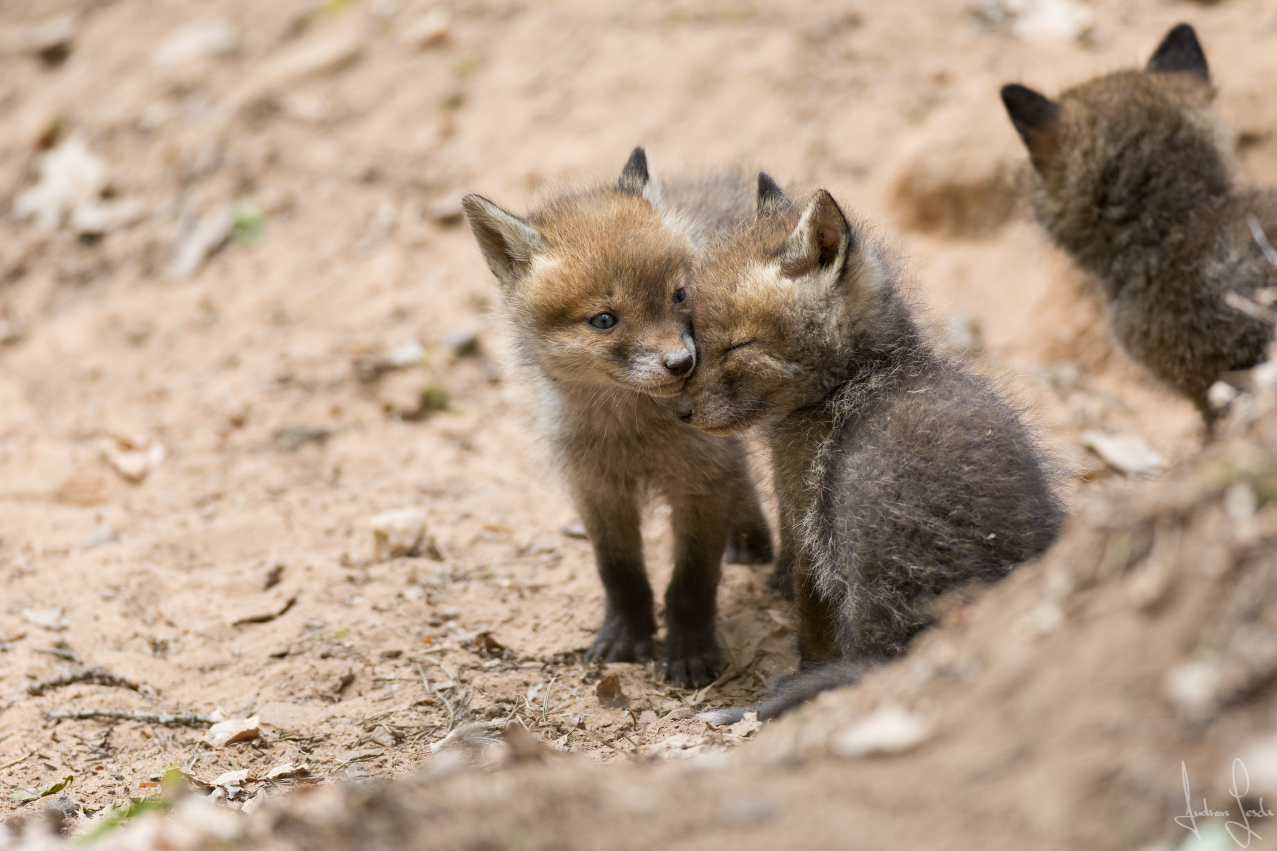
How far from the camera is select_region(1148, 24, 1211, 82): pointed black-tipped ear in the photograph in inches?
208

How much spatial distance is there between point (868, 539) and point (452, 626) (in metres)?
2.19

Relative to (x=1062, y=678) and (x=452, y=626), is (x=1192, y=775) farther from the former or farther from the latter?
(x=452, y=626)

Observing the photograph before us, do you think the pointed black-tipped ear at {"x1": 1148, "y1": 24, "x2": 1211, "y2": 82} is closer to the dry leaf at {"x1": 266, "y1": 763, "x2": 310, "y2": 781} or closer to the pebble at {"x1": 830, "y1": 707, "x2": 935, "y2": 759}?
the pebble at {"x1": 830, "y1": 707, "x2": 935, "y2": 759}

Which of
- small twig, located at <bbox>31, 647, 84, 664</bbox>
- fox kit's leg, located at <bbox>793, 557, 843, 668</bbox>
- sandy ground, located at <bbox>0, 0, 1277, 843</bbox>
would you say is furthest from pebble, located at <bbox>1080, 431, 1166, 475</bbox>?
small twig, located at <bbox>31, 647, 84, 664</bbox>

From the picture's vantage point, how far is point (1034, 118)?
4.96 metres

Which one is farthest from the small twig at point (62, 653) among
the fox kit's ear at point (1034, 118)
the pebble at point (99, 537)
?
the fox kit's ear at point (1034, 118)

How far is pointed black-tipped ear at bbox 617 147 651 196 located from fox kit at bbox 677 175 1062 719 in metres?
0.64

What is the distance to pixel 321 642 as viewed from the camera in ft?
14.0

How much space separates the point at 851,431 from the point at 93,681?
3099mm

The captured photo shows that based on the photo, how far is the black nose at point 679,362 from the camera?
3.55m

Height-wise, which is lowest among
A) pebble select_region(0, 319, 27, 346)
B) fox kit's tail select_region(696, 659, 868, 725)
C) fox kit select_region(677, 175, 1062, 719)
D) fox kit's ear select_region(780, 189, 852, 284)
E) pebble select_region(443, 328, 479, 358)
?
pebble select_region(0, 319, 27, 346)

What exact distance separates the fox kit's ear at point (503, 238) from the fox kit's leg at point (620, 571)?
94 cm

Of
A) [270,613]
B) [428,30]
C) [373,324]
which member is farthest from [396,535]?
[428,30]

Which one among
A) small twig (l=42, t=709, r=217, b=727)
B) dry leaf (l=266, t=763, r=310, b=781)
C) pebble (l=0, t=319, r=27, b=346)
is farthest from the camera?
pebble (l=0, t=319, r=27, b=346)
